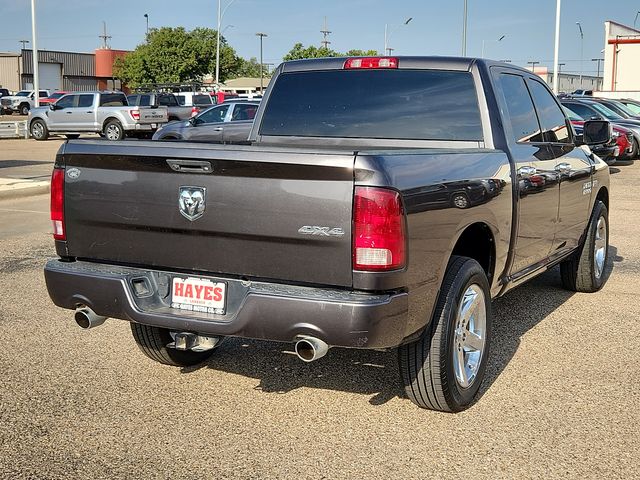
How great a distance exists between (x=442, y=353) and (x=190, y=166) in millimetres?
1545

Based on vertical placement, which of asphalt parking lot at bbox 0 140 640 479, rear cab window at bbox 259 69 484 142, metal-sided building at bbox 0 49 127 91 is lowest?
asphalt parking lot at bbox 0 140 640 479

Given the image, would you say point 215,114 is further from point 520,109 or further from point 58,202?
point 58,202

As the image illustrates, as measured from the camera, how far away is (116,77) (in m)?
87.3

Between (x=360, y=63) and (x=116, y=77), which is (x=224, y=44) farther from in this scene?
(x=360, y=63)

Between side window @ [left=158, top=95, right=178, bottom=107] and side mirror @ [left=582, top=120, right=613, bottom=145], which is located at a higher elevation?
side window @ [left=158, top=95, right=178, bottom=107]

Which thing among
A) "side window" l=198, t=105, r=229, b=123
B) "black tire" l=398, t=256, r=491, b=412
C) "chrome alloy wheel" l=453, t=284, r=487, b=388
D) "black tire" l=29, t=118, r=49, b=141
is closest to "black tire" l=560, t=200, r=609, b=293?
"chrome alloy wheel" l=453, t=284, r=487, b=388

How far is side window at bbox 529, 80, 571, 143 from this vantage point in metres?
6.18

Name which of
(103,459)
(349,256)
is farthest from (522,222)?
(103,459)

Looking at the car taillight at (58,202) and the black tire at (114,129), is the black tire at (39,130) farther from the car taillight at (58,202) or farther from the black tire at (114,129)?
the car taillight at (58,202)

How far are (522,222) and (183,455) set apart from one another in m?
2.56

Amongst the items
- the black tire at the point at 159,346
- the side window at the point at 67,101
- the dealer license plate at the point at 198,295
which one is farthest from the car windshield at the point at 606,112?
the dealer license plate at the point at 198,295

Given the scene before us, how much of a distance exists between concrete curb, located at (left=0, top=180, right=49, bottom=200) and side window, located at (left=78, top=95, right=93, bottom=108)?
14.8 meters

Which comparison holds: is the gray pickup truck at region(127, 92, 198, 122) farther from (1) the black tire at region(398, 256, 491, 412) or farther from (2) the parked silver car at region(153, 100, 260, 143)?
(1) the black tire at region(398, 256, 491, 412)

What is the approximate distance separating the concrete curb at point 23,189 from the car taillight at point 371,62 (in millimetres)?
10253
